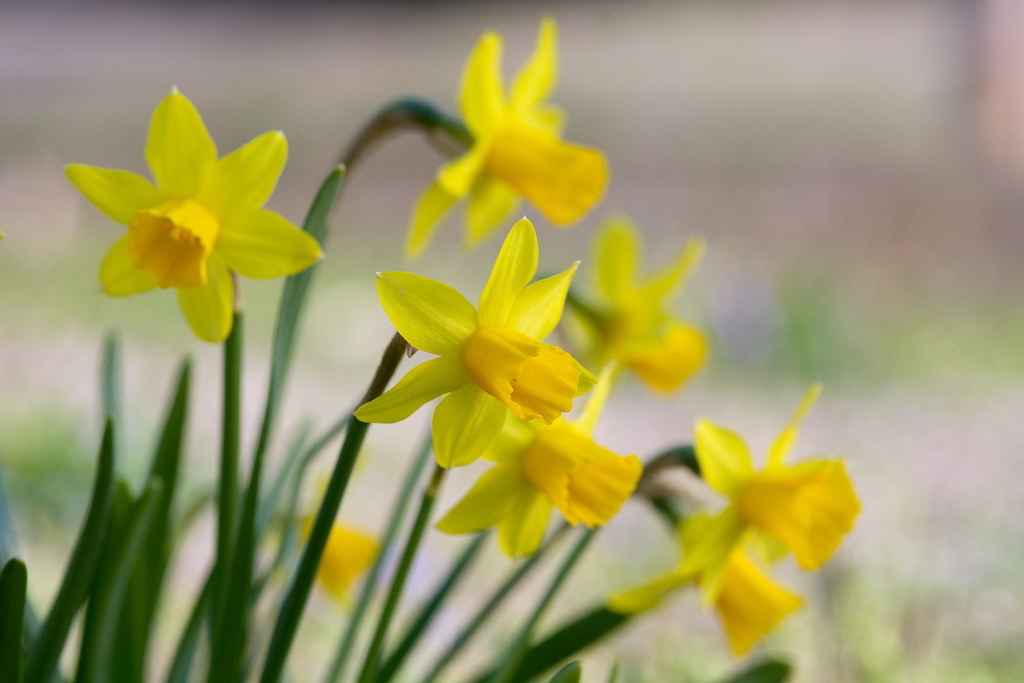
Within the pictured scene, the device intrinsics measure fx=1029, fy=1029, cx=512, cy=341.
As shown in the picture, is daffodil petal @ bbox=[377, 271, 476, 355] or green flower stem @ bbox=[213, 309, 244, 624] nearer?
daffodil petal @ bbox=[377, 271, 476, 355]

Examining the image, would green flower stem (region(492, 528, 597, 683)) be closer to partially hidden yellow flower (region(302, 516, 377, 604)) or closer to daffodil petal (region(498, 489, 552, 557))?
daffodil petal (region(498, 489, 552, 557))

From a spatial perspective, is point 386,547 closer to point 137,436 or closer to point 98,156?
point 137,436

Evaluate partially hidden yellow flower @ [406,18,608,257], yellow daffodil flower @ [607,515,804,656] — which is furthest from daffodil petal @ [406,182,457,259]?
yellow daffodil flower @ [607,515,804,656]

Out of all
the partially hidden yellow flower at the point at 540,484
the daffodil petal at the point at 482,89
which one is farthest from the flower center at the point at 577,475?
the daffodil petal at the point at 482,89

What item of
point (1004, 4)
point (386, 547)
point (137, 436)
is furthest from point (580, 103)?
point (386, 547)

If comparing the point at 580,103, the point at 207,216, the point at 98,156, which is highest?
→ the point at 207,216

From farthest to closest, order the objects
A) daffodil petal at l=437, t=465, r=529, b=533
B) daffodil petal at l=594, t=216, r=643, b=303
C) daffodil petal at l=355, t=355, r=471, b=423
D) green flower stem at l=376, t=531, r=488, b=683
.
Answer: daffodil petal at l=594, t=216, r=643, b=303, green flower stem at l=376, t=531, r=488, b=683, daffodil petal at l=437, t=465, r=529, b=533, daffodil petal at l=355, t=355, r=471, b=423
